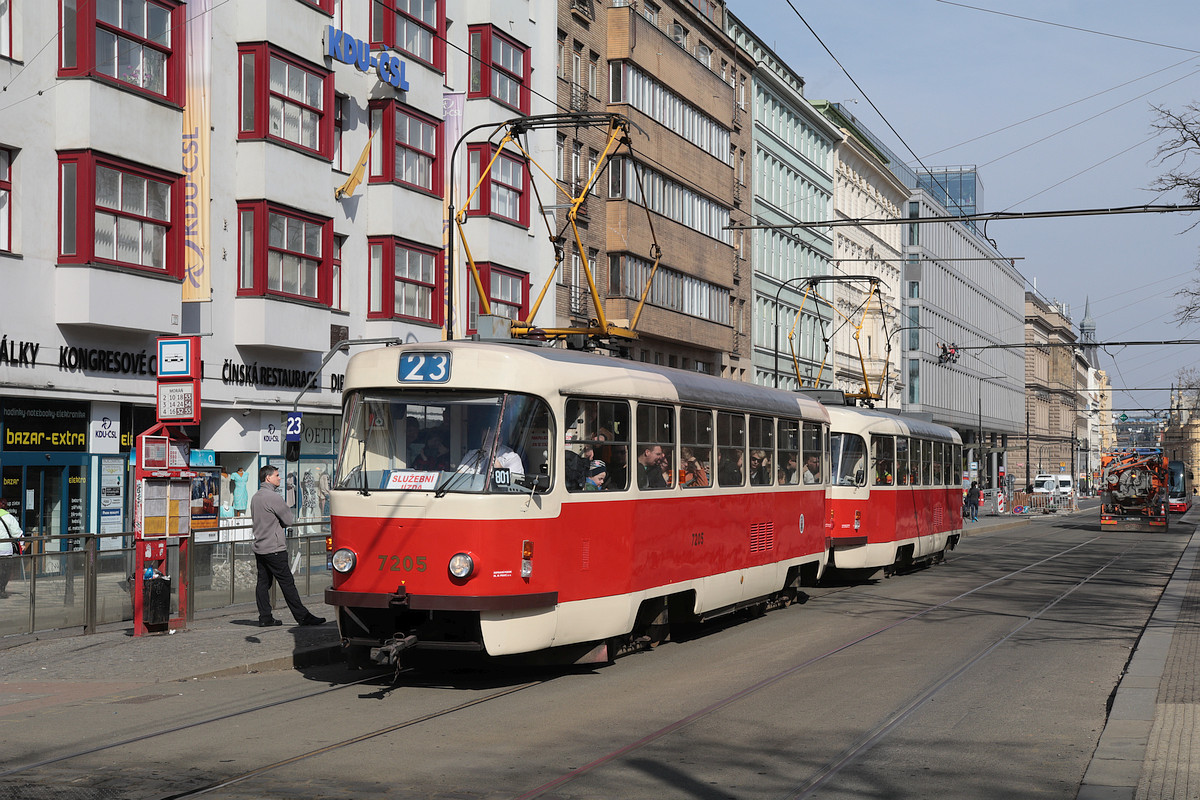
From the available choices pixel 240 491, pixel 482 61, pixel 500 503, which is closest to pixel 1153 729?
pixel 500 503

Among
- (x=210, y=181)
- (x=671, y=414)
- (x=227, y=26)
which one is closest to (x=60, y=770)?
(x=671, y=414)

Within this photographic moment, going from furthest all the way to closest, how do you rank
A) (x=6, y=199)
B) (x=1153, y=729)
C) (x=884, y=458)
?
(x=884, y=458)
(x=6, y=199)
(x=1153, y=729)

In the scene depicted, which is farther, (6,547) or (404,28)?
(404,28)

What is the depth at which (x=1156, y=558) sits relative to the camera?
117 feet

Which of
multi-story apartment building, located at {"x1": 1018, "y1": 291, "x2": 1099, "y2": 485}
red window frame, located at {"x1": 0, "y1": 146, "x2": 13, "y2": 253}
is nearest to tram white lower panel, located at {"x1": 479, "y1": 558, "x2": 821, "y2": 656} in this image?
red window frame, located at {"x1": 0, "y1": 146, "x2": 13, "y2": 253}

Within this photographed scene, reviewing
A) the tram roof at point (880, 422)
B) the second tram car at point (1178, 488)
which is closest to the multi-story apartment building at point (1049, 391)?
the second tram car at point (1178, 488)

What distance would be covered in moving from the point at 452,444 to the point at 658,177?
115 ft

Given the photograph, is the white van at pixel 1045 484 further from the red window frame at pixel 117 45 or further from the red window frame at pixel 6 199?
the red window frame at pixel 6 199

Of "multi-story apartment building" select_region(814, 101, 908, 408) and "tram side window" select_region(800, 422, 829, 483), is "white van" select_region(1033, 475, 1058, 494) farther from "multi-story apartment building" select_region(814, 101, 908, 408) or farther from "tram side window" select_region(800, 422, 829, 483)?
"tram side window" select_region(800, 422, 829, 483)

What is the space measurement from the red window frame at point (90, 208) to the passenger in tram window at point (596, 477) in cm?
1274

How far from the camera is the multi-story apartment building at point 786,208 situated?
60875mm

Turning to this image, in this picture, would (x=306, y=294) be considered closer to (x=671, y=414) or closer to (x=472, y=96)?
(x=472, y=96)

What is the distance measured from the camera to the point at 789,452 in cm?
1847

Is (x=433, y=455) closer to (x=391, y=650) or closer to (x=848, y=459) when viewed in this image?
(x=391, y=650)
